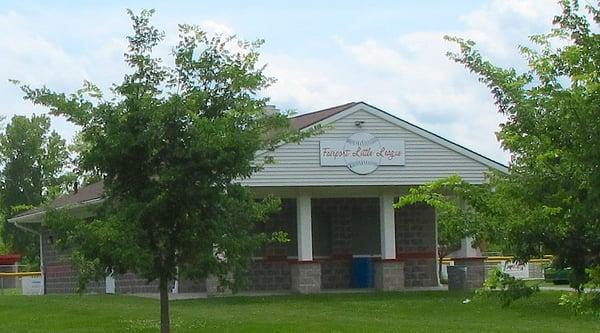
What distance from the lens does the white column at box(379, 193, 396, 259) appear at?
29.3 meters

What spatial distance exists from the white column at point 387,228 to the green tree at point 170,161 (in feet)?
45.5

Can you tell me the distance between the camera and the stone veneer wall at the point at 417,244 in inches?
1261

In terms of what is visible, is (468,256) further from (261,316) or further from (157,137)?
(157,137)

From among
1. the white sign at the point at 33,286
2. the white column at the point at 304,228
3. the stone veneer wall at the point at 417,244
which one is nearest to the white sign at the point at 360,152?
the white column at the point at 304,228

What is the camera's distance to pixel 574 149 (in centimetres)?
664

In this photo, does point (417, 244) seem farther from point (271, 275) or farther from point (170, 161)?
point (170, 161)

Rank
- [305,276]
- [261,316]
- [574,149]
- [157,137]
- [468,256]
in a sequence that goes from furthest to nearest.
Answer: [468,256], [305,276], [261,316], [157,137], [574,149]

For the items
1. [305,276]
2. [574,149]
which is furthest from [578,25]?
[305,276]

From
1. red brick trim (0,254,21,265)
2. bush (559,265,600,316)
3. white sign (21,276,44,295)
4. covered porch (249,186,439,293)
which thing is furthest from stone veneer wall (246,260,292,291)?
red brick trim (0,254,21,265)

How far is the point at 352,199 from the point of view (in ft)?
105

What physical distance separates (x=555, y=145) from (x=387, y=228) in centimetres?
2249

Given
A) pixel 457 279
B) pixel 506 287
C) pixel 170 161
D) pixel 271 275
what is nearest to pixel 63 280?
pixel 271 275

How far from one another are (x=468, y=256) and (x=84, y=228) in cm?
1761

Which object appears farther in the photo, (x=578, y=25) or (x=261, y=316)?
(x=261, y=316)
